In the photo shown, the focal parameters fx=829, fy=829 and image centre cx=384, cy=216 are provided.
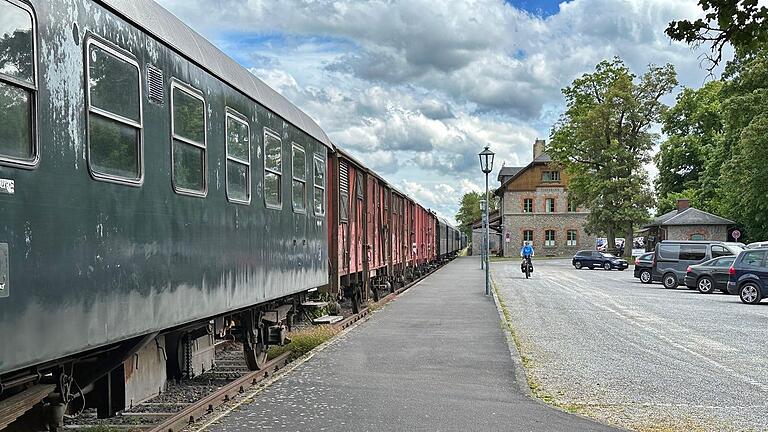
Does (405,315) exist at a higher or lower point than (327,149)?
lower

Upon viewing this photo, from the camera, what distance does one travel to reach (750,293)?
75.2 ft

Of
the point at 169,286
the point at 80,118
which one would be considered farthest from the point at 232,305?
the point at 80,118

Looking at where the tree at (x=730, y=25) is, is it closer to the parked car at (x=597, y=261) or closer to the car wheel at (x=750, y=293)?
the car wheel at (x=750, y=293)

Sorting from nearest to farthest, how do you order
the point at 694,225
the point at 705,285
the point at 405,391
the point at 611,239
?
the point at 405,391, the point at 705,285, the point at 694,225, the point at 611,239

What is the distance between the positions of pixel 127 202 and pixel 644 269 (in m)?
32.5

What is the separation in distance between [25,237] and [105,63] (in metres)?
1.46

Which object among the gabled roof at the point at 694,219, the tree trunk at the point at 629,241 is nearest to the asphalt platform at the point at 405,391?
the gabled roof at the point at 694,219

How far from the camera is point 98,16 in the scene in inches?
201

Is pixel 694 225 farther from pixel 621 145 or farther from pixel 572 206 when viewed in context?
pixel 572 206

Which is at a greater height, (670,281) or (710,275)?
(710,275)

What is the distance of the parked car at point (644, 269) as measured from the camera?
35062mm

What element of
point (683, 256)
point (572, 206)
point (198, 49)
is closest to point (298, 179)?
point (198, 49)

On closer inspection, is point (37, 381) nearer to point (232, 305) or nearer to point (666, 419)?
point (232, 305)

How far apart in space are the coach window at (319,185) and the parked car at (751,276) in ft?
49.7
